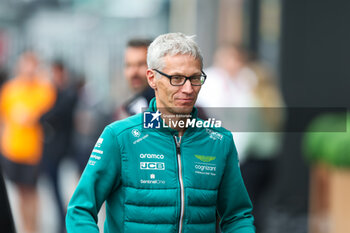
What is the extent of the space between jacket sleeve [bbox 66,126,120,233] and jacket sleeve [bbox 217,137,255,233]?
478 millimetres

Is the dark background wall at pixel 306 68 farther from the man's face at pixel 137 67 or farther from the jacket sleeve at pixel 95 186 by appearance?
the jacket sleeve at pixel 95 186

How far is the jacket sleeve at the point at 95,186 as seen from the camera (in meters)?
2.82

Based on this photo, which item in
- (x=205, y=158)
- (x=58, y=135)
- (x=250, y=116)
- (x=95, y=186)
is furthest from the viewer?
(x=58, y=135)

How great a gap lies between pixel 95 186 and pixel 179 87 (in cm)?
50

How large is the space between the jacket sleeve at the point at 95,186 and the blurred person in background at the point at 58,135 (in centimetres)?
585

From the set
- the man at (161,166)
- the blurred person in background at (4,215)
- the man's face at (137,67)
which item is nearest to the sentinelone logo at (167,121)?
the man at (161,166)

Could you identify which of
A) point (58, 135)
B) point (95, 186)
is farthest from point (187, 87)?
point (58, 135)

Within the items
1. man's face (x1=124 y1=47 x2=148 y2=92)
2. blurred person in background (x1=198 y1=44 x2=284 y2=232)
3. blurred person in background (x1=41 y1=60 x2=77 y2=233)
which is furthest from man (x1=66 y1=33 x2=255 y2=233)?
blurred person in background (x1=41 y1=60 x2=77 y2=233)

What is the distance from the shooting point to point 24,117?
9.16 meters

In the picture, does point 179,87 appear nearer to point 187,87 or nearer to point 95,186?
point 187,87

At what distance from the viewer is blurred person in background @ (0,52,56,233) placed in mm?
9016

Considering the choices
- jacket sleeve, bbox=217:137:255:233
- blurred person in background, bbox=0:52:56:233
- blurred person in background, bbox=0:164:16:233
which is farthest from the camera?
blurred person in background, bbox=0:52:56:233

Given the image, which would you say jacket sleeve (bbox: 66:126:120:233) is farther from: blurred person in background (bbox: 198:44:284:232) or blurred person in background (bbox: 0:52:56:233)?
blurred person in background (bbox: 0:52:56:233)

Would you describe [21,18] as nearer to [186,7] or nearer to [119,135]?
[186,7]
